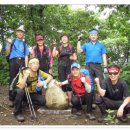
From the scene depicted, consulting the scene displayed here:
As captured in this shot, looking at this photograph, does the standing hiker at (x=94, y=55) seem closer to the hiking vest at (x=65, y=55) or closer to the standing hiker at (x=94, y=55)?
the standing hiker at (x=94, y=55)

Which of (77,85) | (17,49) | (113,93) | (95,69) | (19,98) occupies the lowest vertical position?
(19,98)

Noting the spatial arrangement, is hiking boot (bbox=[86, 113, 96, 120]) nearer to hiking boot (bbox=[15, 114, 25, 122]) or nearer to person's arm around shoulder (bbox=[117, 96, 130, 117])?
person's arm around shoulder (bbox=[117, 96, 130, 117])

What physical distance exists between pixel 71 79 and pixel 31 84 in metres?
0.99

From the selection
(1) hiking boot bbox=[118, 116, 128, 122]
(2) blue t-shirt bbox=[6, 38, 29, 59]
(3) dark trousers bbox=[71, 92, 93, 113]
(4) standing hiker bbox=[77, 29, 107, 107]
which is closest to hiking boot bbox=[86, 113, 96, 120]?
(3) dark trousers bbox=[71, 92, 93, 113]

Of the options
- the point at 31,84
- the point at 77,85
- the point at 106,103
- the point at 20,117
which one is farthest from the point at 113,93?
the point at 20,117

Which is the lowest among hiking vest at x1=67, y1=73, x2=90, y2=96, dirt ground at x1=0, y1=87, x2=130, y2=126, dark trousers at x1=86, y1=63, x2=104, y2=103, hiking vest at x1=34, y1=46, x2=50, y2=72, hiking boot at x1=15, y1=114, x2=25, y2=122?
dirt ground at x1=0, y1=87, x2=130, y2=126

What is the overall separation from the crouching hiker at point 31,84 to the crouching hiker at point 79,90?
1.97ft

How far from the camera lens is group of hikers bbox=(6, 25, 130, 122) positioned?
7.70 meters

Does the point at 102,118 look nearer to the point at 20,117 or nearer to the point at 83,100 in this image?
the point at 83,100

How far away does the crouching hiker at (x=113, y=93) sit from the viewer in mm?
7617

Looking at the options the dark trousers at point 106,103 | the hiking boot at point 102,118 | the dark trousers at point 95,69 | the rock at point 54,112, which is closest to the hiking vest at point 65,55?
the dark trousers at point 95,69

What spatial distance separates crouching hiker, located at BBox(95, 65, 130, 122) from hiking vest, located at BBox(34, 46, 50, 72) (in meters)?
1.72

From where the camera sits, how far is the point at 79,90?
26.6 feet

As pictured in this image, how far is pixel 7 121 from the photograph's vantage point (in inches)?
300
